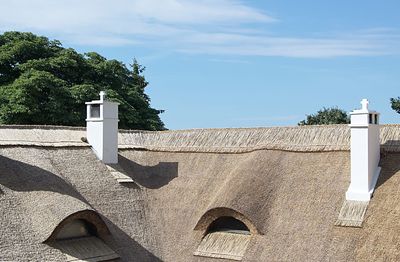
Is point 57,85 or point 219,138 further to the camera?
point 57,85

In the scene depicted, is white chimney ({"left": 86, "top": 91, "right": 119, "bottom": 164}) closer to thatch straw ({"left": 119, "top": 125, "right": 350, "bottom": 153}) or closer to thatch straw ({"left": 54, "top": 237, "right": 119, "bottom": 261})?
thatch straw ({"left": 119, "top": 125, "right": 350, "bottom": 153})

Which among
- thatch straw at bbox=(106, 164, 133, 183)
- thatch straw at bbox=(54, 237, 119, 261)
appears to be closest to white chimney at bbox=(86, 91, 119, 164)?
thatch straw at bbox=(106, 164, 133, 183)

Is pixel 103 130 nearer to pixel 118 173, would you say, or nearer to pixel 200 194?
pixel 118 173

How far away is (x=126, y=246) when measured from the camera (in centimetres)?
1240

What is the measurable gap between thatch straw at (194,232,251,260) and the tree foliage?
545 inches

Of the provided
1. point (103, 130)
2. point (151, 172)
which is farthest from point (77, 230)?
point (103, 130)

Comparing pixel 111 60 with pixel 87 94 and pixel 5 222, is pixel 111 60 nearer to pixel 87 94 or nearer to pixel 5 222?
pixel 87 94

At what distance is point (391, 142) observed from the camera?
1277 cm

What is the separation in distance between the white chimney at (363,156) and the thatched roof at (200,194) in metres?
0.24

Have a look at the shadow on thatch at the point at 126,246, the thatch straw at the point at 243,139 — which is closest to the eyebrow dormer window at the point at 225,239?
the shadow on thatch at the point at 126,246

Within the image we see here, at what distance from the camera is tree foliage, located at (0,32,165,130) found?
23781mm

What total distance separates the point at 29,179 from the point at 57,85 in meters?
12.9

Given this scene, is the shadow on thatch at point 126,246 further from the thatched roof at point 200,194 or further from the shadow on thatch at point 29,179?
the shadow on thatch at point 29,179

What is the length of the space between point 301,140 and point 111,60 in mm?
17174
